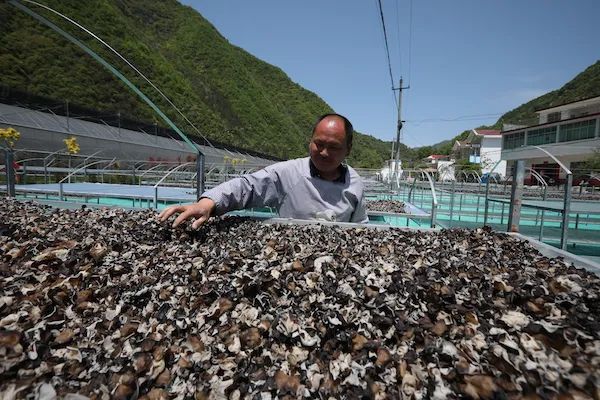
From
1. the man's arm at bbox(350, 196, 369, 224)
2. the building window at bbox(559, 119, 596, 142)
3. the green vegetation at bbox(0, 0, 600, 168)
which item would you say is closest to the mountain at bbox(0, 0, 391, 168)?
the green vegetation at bbox(0, 0, 600, 168)

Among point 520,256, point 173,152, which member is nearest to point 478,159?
point 173,152

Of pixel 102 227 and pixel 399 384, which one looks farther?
pixel 102 227

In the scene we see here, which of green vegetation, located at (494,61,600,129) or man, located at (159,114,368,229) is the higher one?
green vegetation, located at (494,61,600,129)

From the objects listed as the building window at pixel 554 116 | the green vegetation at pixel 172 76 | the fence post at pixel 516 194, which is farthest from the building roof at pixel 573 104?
the fence post at pixel 516 194

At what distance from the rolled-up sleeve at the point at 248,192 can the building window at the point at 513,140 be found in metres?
32.0

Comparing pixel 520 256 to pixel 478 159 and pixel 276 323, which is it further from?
pixel 478 159

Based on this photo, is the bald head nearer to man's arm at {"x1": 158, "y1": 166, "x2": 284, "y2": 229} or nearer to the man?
the man

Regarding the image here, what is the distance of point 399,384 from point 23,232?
57.2 inches

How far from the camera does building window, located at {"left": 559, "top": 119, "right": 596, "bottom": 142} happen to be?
854 inches

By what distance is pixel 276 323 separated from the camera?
2.29 feet

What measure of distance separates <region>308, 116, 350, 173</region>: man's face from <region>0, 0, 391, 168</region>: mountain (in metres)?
12.5

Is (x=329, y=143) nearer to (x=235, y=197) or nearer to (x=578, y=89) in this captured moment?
(x=235, y=197)

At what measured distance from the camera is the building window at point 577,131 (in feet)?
71.2

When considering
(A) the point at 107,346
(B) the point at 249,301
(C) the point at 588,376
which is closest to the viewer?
(C) the point at 588,376
